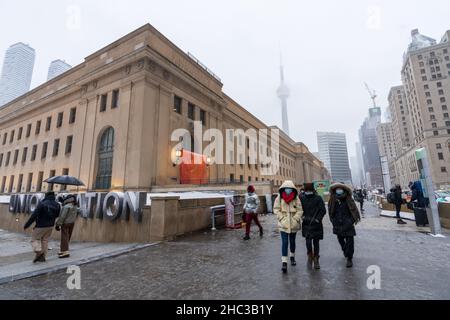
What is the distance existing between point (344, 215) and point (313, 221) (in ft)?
2.77

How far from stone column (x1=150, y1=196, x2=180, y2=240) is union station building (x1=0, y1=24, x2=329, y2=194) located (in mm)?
10071

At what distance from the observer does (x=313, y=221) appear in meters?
4.71

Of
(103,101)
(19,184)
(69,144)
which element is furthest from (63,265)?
(19,184)

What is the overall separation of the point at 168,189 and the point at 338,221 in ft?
46.8

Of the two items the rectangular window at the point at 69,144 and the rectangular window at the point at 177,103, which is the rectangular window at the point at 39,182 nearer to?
the rectangular window at the point at 69,144

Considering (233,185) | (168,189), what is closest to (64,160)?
(168,189)

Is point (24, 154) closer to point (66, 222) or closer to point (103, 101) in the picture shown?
point (103, 101)

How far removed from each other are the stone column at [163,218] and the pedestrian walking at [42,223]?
2937 millimetres

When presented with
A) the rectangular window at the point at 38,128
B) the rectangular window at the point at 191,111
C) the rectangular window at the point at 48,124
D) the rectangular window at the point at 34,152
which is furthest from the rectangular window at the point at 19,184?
the rectangular window at the point at 191,111

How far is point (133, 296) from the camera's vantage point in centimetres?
362

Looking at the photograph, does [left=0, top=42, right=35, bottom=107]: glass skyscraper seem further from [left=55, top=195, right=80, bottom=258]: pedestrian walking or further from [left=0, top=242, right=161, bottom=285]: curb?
[left=0, top=242, right=161, bottom=285]: curb

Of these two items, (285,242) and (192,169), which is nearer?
(285,242)

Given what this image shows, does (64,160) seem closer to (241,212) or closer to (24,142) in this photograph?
(24,142)

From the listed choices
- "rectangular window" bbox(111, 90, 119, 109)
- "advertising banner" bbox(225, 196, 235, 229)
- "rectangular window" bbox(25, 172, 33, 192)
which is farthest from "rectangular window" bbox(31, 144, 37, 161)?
"advertising banner" bbox(225, 196, 235, 229)
